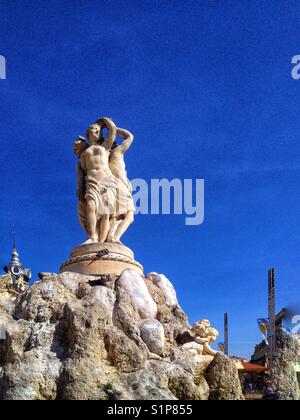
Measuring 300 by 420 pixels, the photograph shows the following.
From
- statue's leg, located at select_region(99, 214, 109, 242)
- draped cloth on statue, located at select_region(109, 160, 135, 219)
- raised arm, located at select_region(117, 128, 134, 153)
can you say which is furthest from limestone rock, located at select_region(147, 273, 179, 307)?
raised arm, located at select_region(117, 128, 134, 153)

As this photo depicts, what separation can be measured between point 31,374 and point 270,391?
6.03 meters

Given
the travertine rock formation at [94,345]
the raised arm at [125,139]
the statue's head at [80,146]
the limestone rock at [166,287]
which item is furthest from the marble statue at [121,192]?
the travertine rock formation at [94,345]

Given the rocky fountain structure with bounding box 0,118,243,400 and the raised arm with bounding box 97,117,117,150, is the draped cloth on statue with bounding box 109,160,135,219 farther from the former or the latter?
the raised arm with bounding box 97,117,117,150

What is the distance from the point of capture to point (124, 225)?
1708cm

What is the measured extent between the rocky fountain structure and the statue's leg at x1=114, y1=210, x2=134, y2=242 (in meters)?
0.07

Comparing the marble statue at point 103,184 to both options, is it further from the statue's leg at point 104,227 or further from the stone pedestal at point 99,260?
the stone pedestal at point 99,260

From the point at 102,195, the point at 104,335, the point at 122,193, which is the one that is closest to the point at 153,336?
the point at 104,335

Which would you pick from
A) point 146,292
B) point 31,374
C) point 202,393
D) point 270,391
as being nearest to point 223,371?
point 202,393

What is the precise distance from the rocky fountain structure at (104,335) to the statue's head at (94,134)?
1227mm

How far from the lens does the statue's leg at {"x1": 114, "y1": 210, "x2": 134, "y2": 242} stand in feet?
55.5

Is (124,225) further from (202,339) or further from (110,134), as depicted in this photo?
(202,339)
